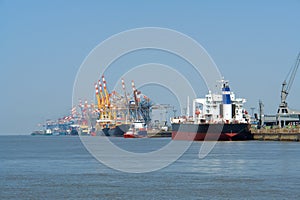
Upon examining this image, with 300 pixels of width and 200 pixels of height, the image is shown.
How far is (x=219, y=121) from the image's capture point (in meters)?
91.0

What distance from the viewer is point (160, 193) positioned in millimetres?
29906

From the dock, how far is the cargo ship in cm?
219

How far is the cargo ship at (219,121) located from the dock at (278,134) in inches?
86.2

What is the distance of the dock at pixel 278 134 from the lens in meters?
86.6

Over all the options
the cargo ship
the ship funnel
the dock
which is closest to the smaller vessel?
the cargo ship

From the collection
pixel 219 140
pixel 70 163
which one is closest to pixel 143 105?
pixel 219 140

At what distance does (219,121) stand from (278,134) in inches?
341

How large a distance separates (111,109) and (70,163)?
4728 inches

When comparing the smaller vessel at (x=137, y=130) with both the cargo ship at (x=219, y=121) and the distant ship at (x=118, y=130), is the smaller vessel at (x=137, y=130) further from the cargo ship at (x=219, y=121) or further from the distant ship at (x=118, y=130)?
the cargo ship at (x=219, y=121)

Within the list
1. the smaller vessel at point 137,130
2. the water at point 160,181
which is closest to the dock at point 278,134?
the water at point 160,181

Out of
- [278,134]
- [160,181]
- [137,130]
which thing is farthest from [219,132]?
[137,130]

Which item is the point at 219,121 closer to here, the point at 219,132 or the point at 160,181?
the point at 219,132

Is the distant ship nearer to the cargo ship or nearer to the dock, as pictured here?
the cargo ship

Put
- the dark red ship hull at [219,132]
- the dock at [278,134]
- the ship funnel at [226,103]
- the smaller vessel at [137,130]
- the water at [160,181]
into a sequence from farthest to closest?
the smaller vessel at [137,130]
the ship funnel at [226,103]
the dark red ship hull at [219,132]
the dock at [278,134]
the water at [160,181]
